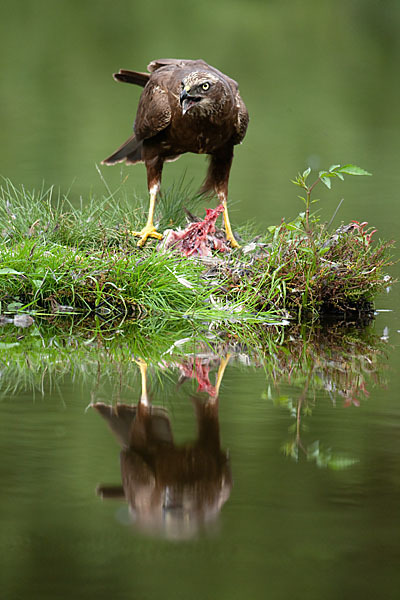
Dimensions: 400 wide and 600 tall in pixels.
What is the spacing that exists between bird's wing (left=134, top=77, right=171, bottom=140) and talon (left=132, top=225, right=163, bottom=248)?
2.09 ft

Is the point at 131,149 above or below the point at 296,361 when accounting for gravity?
above

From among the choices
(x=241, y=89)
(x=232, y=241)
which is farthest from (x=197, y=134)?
(x=241, y=89)

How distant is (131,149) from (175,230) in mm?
1226

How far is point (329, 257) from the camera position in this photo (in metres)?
6.88

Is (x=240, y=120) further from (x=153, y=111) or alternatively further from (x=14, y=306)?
(x=14, y=306)

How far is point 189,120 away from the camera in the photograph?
7008 mm

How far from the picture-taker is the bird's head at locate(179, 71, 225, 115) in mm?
6809

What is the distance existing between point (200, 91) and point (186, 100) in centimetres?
11

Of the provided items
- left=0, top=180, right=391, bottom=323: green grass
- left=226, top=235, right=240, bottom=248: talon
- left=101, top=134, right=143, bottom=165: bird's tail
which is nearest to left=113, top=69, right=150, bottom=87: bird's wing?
left=101, top=134, right=143, bottom=165: bird's tail

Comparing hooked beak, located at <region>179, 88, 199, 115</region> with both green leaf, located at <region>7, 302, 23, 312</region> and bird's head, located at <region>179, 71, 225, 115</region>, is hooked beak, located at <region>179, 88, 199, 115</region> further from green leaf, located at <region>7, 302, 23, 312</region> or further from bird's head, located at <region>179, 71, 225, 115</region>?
green leaf, located at <region>7, 302, 23, 312</region>

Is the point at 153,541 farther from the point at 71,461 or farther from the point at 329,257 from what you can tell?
the point at 329,257

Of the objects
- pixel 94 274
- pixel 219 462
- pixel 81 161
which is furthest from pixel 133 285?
pixel 81 161

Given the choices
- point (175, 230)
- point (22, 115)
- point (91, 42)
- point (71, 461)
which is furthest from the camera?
point (91, 42)

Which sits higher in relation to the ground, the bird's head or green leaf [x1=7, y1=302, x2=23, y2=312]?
the bird's head
